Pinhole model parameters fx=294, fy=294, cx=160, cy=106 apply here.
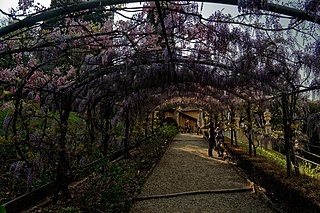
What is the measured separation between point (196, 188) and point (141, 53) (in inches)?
114

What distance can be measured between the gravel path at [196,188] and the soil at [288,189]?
27cm

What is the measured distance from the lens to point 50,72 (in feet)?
16.5

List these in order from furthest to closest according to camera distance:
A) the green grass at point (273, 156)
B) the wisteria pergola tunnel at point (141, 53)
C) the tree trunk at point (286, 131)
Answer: the green grass at point (273, 156) < the tree trunk at point (286, 131) < the wisteria pergola tunnel at point (141, 53)

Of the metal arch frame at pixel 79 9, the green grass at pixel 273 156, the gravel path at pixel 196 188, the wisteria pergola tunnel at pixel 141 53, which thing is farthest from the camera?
the green grass at pixel 273 156

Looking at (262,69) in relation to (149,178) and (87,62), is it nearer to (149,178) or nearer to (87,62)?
(87,62)

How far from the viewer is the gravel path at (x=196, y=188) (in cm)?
456

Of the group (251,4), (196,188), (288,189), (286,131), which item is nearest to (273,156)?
(196,188)

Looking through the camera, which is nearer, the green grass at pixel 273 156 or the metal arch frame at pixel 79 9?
the metal arch frame at pixel 79 9

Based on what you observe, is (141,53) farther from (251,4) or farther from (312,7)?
(312,7)

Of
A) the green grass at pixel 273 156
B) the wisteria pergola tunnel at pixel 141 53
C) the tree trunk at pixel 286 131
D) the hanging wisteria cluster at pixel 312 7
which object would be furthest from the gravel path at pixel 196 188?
the hanging wisteria cluster at pixel 312 7

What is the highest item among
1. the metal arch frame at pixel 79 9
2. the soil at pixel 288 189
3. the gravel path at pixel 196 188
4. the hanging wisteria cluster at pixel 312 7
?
the hanging wisteria cluster at pixel 312 7

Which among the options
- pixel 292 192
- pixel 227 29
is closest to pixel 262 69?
pixel 227 29

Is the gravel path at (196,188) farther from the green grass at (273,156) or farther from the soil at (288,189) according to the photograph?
the green grass at (273,156)

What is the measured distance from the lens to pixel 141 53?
186 inches
